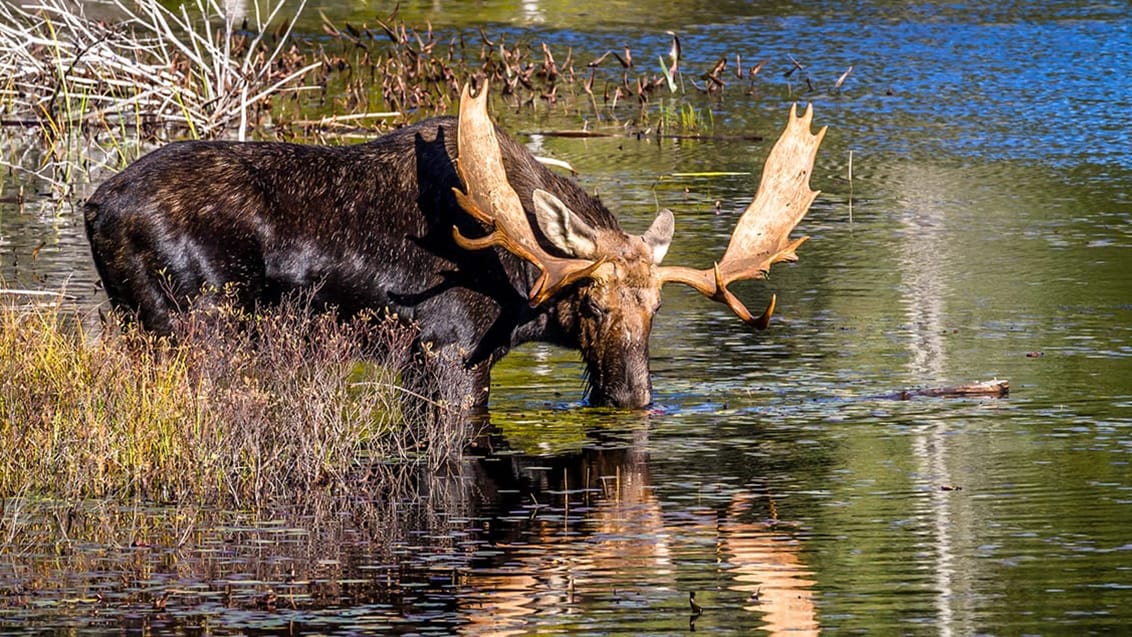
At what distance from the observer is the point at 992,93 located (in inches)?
1018

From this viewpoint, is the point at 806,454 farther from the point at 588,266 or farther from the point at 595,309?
the point at 595,309

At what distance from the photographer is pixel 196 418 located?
998 cm

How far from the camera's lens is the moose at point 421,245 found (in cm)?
1172

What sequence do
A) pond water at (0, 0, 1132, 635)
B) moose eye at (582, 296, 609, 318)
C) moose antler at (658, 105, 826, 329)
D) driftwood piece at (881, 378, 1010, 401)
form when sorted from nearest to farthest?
1. pond water at (0, 0, 1132, 635)
2. moose eye at (582, 296, 609, 318)
3. driftwood piece at (881, 378, 1010, 401)
4. moose antler at (658, 105, 826, 329)

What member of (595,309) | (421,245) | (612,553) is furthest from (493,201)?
(612,553)

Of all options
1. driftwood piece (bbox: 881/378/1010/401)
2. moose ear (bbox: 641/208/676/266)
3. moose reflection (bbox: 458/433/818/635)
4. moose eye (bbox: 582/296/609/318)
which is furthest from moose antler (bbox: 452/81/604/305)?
driftwood piece (bbox: 881/378/1010/401)

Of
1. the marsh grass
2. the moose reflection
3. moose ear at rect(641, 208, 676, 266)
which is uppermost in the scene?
moose ear at rect(641, 208, 676, 266)

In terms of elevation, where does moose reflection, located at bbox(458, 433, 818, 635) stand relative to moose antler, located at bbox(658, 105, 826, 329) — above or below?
below

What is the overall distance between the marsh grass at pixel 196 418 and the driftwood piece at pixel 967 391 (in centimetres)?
252

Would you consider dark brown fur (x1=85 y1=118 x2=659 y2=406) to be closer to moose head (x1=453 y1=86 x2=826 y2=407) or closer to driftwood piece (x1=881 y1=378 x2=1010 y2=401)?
moose head (x1=453 y1=86 x2=826 y2=407)

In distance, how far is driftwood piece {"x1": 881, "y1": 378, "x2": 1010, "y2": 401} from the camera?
478 inches

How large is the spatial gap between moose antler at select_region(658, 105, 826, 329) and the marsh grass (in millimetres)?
2042

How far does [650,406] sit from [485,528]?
2.85m

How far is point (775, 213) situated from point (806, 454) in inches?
80.1
